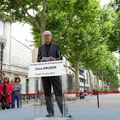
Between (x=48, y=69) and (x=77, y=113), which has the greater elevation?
(x=48, y=69)

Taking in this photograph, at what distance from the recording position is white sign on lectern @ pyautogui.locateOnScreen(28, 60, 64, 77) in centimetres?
795

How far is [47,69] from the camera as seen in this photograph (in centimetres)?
802

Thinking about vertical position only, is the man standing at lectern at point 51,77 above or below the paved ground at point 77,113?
above

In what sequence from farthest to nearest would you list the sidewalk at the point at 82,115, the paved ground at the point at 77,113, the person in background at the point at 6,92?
the person in background at the point at 6,92, the paved ground at the point at 77,113, the sidewalk at the point at 82,115

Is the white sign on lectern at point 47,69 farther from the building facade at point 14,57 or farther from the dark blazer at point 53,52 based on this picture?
the building facade at point 14,57

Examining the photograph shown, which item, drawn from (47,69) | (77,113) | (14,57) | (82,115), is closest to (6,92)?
(77,113)

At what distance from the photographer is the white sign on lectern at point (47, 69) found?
795 cm

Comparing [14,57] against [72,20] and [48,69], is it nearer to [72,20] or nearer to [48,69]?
[72,20]

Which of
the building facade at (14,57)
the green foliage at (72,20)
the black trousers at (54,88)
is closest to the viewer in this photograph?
the black trousers at (54,88)

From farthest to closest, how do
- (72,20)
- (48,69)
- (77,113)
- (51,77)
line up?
(72,20) → (77,113) → (51,77) → (48,69)

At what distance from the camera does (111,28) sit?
127 ft

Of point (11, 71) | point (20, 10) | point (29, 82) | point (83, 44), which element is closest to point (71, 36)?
point (83, 44)

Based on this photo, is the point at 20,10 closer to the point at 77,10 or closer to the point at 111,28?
the point at 77,10

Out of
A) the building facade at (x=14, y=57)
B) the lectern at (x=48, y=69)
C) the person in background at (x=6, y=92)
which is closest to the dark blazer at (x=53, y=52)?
the lectern at (x=48, y=69)
